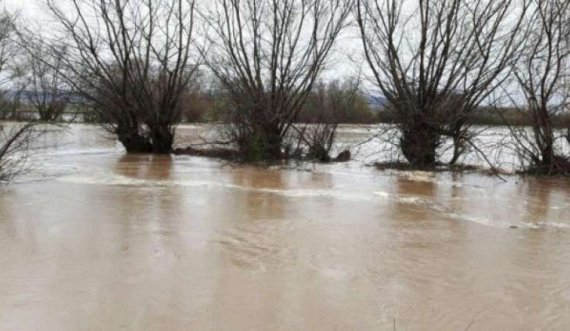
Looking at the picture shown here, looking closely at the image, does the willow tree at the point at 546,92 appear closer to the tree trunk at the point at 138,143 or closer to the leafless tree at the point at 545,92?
the leafless tree at the point at 545,92

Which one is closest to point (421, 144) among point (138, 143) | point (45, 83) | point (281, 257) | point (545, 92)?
point (545, 92)

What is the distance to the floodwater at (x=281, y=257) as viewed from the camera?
4863 millimetres

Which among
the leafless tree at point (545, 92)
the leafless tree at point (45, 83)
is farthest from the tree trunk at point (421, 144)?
the leafless tree at point (45, 83)

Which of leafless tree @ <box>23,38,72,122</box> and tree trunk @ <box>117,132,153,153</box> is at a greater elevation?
leafless tree @ <box>23,38,72,122</box>

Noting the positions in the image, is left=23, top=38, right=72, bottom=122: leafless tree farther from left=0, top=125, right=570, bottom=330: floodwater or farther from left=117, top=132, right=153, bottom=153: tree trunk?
left=0, top=125, right=570, bottom=330: floodwater

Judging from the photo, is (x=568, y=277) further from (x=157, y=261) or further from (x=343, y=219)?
(x=157, y=261)

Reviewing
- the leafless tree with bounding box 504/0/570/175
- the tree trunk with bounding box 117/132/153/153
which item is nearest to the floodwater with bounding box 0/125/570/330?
the leafless tree with bounding box 504/0/570/175

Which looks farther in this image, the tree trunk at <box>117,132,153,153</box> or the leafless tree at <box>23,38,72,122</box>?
the tree trunk at <box>117,132,153,153</box>

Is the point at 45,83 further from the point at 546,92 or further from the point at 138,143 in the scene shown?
the point at 546,92

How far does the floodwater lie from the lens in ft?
16.0

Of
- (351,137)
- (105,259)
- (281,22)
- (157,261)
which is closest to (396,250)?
(157,261)

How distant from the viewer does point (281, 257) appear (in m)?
6.58

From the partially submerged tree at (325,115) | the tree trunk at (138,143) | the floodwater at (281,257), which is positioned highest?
the partially submerged tree at (325,115)

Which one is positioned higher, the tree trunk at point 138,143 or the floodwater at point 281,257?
the tree trunk at point 138,143
